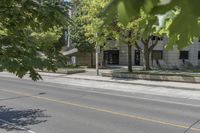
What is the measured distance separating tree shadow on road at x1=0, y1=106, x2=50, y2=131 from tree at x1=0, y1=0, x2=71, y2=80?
8.40 m

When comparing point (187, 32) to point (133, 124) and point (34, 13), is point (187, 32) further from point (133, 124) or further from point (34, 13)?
point (133, 124)

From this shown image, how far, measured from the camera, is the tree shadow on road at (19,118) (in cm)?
1403

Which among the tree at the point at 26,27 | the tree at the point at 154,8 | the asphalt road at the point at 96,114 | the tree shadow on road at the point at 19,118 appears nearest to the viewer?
the tree at the point at 154,8

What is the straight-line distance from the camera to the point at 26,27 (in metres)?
5.65

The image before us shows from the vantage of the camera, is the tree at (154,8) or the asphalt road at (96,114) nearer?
the tree at (154,8)

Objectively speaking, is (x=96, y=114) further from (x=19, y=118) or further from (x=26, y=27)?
(x=26, y=27)

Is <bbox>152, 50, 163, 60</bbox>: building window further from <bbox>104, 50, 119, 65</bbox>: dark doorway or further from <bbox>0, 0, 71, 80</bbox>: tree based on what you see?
<bbox>0, 0, 71, 80</bbox>: tree

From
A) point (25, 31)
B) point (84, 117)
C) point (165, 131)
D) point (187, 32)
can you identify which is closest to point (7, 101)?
point (84, 117)

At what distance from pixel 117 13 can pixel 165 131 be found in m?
11.8

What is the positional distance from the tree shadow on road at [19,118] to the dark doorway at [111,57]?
41946mm

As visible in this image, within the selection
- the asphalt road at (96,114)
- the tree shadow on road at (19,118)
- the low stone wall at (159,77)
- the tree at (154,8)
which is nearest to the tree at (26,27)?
the tree at (154,8)

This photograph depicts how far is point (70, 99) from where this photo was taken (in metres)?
21.6

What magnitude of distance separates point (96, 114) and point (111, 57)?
44.3 meters

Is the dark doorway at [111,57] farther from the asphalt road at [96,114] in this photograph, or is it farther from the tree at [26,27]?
the tree at [26,27]
